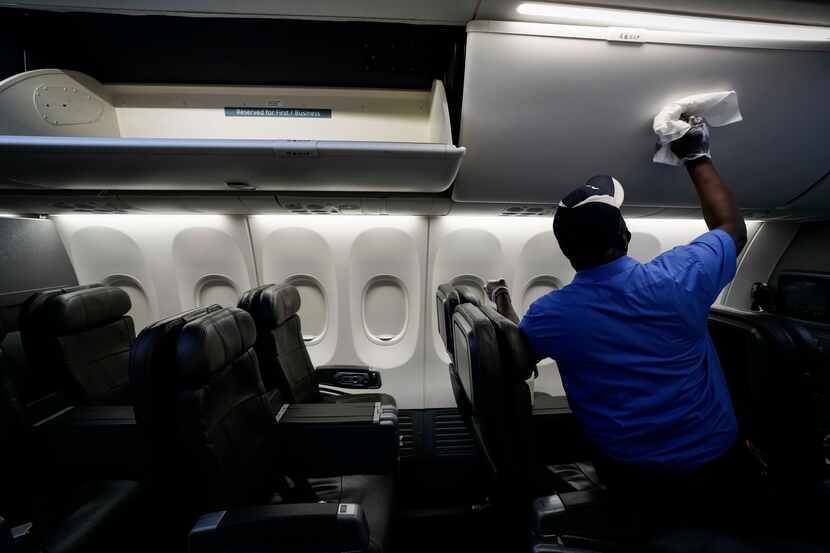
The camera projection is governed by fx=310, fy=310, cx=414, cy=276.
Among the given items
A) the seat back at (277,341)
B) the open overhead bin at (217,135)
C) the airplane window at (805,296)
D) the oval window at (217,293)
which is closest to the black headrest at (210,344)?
the seat back at (277,341)

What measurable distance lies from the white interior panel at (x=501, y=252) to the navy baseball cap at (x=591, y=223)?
191 cm

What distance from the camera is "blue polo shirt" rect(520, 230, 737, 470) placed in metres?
1.29

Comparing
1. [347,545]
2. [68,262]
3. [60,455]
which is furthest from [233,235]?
[347,545]

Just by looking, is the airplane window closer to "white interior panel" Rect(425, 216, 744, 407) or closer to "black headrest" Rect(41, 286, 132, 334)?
"white interior panel" Rect(425, 216, 744, 407)

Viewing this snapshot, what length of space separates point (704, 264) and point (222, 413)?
2243mm

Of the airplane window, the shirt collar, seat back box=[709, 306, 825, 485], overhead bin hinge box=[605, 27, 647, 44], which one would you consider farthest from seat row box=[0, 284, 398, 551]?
the airplane window

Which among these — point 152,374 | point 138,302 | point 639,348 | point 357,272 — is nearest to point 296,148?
point 152,374

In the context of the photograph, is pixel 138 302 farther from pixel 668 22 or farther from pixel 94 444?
pixel 668 22

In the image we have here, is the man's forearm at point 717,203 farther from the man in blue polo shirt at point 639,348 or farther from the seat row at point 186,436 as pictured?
the seat row at point 186,436

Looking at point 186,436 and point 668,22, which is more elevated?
point 668,22

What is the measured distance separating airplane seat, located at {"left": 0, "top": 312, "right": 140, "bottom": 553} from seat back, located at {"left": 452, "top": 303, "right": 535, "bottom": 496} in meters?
2.13

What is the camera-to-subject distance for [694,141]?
175 centimetres

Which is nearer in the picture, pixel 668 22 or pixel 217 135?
pixel 668 22

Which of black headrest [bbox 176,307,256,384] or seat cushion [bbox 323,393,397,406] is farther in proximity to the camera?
seat cushion [bbox 323,393,397,406]
